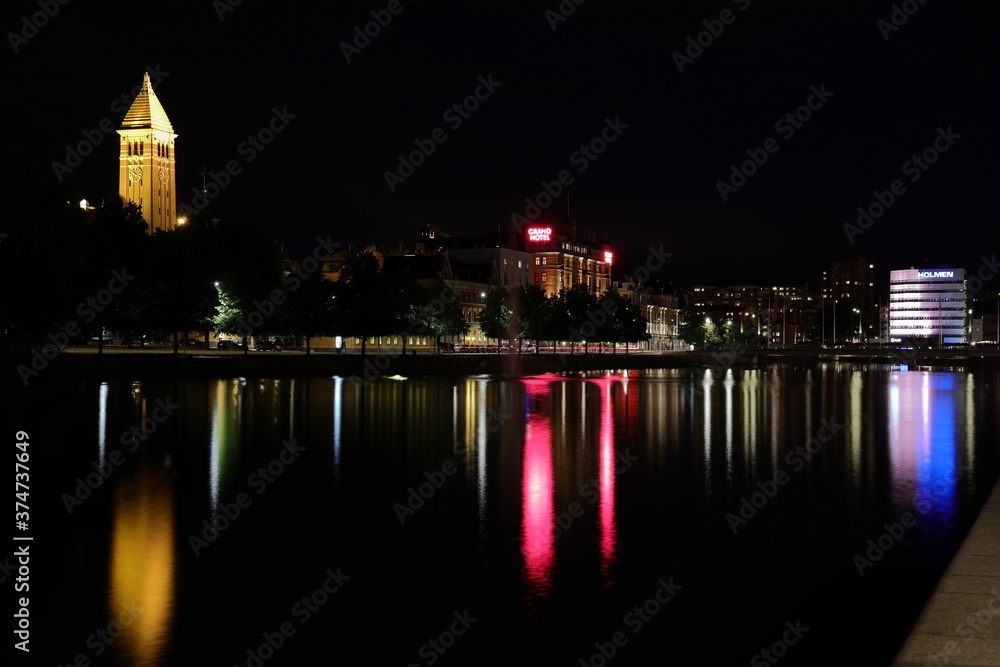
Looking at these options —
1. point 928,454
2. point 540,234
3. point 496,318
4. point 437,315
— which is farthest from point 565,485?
point 540,234

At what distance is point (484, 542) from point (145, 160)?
196 meters

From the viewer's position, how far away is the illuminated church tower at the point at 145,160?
19488 cm

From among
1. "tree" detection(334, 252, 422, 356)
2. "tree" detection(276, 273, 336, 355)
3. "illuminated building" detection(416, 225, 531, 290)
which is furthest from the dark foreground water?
"illuminated building" detection(416, 225, 531, 290)

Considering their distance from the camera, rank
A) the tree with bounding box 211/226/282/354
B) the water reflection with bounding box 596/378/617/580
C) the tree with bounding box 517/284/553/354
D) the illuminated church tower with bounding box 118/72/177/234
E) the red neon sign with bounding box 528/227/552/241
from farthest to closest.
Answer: the red neon sign with bounding box 528/227/552/241 < the illuminated church tower with bounding box 118/72/177/234 < the tree with bounding box 517/284/553/354 < the tree with bounding box 211/226/282/354 < the water reflection with bounding box 596/378/617/580

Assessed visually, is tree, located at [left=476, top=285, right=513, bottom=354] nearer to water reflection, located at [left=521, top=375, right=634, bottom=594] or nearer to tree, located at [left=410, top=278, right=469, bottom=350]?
tree, located at [left=410, top=278, right=469, bottom=350]

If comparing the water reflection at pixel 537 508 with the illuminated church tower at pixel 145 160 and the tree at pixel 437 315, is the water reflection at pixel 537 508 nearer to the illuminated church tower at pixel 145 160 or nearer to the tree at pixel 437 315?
the tree at pixel 437 315

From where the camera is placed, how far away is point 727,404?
51.6m

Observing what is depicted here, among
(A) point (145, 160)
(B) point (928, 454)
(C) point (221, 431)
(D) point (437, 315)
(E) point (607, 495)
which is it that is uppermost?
(A) point (145, 160)

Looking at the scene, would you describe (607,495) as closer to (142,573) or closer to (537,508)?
(537,508)

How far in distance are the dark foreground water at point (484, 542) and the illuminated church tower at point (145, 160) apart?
172107 millimetres

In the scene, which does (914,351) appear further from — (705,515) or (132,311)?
(705,515)

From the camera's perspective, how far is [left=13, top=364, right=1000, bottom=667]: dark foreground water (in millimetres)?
11570

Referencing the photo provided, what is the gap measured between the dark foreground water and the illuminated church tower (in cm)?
17211

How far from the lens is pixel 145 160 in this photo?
195125 millimetres
